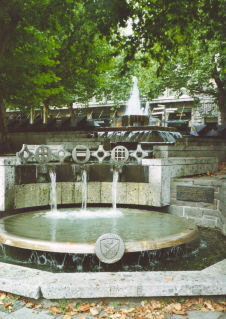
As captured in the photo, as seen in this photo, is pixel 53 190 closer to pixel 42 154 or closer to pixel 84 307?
pixel 42 154

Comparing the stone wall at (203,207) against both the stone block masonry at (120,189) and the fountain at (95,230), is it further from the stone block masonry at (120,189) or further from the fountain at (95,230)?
the fountain at (95,230)

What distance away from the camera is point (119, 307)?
3766 millimetres

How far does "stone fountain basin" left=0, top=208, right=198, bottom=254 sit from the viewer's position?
5230 mm

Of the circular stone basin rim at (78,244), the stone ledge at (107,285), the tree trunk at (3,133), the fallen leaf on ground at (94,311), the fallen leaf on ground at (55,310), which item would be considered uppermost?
the tree trunk at (3,133)

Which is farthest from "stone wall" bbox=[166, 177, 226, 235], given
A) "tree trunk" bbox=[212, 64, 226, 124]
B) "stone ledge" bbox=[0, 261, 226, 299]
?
"tree trunk" bbox=[212, 64, 226, 124]

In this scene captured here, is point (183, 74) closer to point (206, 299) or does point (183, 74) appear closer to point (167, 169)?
point (167, 169)

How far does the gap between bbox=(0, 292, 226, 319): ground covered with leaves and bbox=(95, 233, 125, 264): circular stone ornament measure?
1.05 m

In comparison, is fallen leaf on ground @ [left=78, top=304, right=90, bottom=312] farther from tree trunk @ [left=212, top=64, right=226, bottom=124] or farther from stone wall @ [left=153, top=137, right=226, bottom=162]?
tree trunk @ [left=212, top=64, right=226, bottom=124]

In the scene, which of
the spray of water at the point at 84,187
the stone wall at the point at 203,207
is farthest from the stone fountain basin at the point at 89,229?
the stone wall at the point at 203,207

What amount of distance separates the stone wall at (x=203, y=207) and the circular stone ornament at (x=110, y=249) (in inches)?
127

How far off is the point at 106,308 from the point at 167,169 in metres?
5.25

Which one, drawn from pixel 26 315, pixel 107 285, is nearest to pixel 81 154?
pixel 107 285

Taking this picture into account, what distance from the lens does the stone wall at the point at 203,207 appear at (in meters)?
7.56

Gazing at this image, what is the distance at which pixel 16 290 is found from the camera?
153 inches
